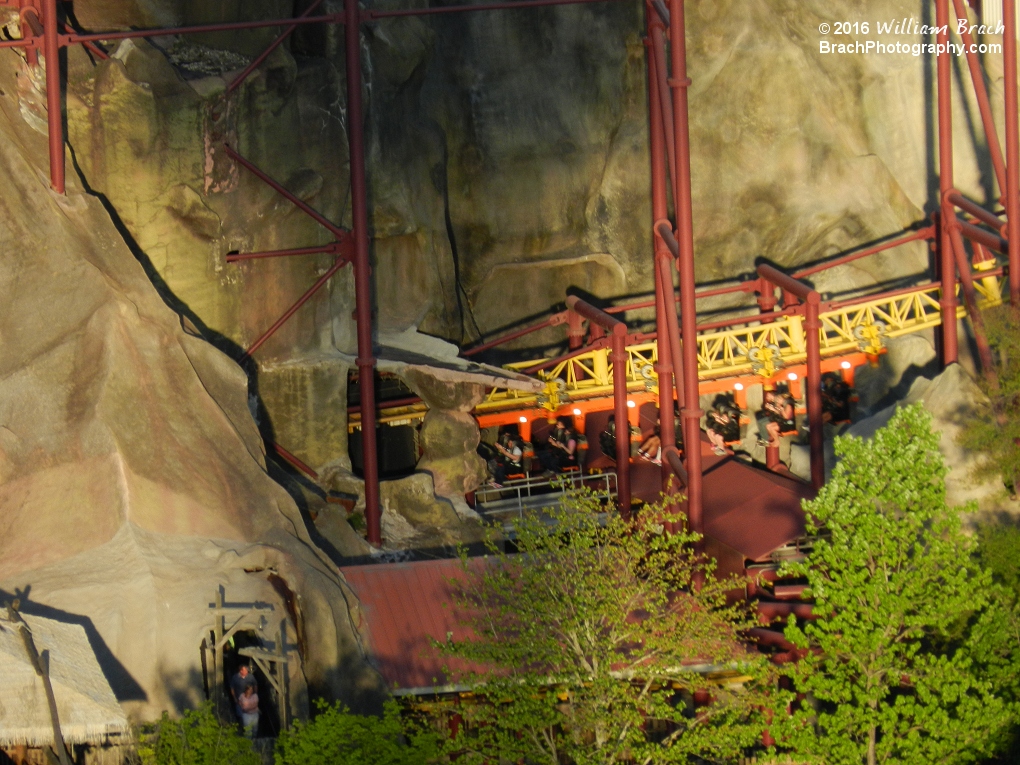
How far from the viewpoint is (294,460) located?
35344 millimetres

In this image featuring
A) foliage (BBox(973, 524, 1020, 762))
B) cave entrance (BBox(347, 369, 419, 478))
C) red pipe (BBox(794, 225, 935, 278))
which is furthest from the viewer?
red pipe (BBox(794, 225, 935, 278))

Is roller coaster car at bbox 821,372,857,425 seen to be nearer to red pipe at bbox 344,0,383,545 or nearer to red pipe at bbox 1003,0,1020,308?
red pipe at bbox 1003,0,1020,308

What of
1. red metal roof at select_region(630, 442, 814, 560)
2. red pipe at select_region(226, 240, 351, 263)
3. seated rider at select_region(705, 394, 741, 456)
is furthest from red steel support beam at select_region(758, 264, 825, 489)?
red pipe at select_region(226, 240, 351, 263)

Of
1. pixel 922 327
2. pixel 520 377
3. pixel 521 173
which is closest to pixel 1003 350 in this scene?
pixel 922 327

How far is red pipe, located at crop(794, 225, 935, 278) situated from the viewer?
40.8 m

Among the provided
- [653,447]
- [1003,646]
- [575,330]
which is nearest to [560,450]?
[653,447]

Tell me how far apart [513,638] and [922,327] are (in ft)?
50.1

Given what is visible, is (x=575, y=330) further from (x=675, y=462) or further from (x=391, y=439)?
(x=675, y=462)

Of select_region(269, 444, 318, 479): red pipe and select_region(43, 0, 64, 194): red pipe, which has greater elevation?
select_region(43, 0, 64, 194): red pipe

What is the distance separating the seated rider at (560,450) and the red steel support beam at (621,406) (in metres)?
1.75

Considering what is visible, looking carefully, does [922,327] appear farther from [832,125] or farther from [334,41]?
[334,41]

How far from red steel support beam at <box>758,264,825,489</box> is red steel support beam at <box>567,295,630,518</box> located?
3.61 meters

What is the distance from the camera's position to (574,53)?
41656 millimetres

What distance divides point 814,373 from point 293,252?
10.6 m
